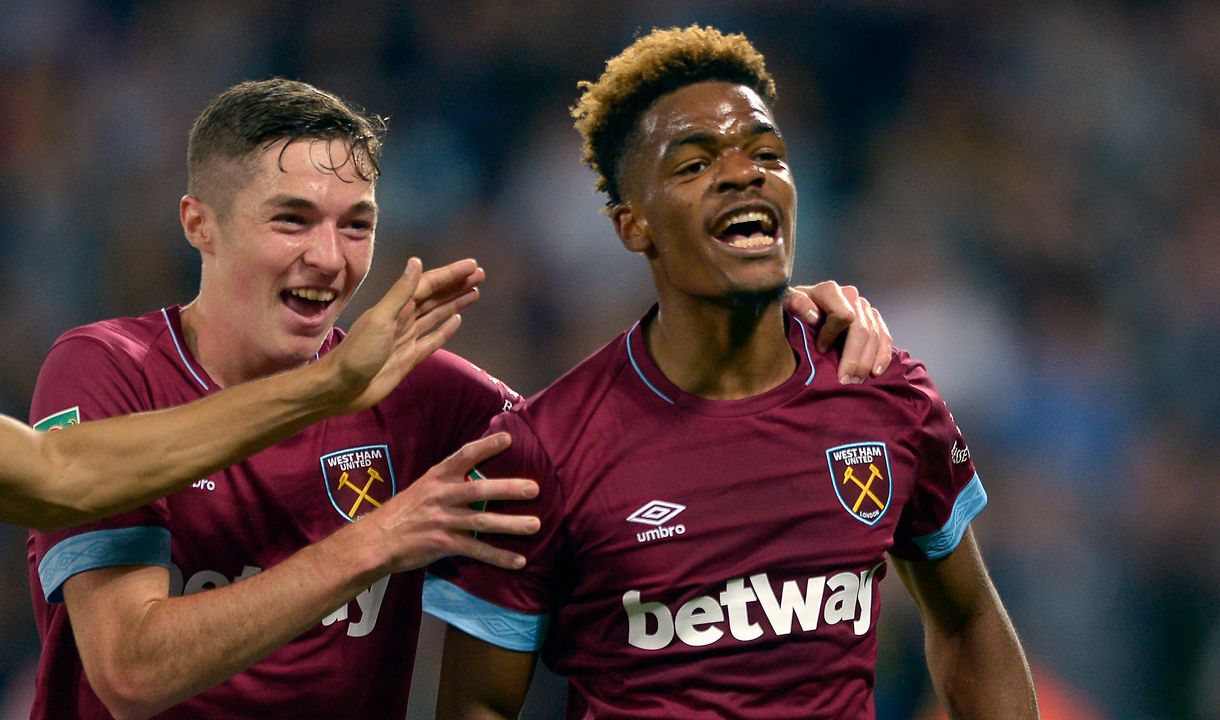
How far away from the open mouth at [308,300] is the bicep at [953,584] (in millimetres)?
1444

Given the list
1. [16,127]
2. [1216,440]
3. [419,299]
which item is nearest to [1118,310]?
[1216,440]

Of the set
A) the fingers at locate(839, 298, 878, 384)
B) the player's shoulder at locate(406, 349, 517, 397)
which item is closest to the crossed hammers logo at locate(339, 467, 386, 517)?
the player's shoulder at locate(406, 349, 517, 397)

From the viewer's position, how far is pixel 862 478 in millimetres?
2557

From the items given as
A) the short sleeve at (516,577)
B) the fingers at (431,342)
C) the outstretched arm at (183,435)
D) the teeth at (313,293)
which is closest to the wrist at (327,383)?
the outstretched arm at (183,435)

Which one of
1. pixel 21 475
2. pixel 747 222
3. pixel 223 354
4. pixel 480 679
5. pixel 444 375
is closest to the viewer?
pixel 21 475

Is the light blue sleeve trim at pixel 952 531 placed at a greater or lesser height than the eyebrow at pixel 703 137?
lesser

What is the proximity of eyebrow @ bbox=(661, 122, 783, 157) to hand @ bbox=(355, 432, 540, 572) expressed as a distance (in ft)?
2.39

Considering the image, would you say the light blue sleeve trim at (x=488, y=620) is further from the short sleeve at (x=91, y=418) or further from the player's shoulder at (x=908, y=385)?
the player's shoulder at (x=908, y=385)

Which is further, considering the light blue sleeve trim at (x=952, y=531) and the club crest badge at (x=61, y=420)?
the light blue sleeve trim at (x=952, y=531)

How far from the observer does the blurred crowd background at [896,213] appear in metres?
4.94

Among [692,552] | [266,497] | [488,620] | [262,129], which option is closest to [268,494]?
[266,497]

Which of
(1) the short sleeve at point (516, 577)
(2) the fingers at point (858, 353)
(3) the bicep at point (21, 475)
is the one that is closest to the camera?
(3) the bicep at point (21, 475)

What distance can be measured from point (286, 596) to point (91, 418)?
61 cm

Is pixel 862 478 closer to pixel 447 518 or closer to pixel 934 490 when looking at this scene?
pixel 934 490
